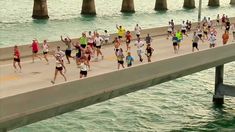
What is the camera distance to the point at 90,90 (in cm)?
2173

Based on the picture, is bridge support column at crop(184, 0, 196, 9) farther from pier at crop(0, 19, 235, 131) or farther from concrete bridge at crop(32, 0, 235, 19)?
pier at crop(0, 19, 235, 131)

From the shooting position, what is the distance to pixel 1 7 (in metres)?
104

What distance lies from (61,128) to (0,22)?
5387 cm

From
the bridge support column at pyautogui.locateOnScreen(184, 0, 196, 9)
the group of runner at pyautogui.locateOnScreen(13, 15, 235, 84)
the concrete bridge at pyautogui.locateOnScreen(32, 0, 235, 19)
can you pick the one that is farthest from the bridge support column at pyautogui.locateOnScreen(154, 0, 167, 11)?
the group of runner at pyautogui.locateOnScreen(13, 15, 235, 84)

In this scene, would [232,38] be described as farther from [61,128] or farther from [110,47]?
[61,128]

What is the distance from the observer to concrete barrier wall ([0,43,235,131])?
18.8m

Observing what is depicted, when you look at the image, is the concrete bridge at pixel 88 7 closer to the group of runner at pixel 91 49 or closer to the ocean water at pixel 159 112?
the ocean water at pixel 159 112

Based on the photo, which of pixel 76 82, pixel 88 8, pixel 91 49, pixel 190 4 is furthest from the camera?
pixel 190 4

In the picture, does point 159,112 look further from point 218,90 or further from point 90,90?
point 90,90

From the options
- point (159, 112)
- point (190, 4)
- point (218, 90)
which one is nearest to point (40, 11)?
point (190, 4)

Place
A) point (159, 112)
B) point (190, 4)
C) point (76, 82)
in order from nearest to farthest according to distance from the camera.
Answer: point (76, 82) → point (159, 112) → point (190, 4)

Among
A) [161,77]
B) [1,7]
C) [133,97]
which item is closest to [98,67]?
[161,77]

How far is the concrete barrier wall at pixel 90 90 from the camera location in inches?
741

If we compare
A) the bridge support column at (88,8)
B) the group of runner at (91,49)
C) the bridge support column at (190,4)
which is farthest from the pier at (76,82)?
the bridge support column at (190,4)
